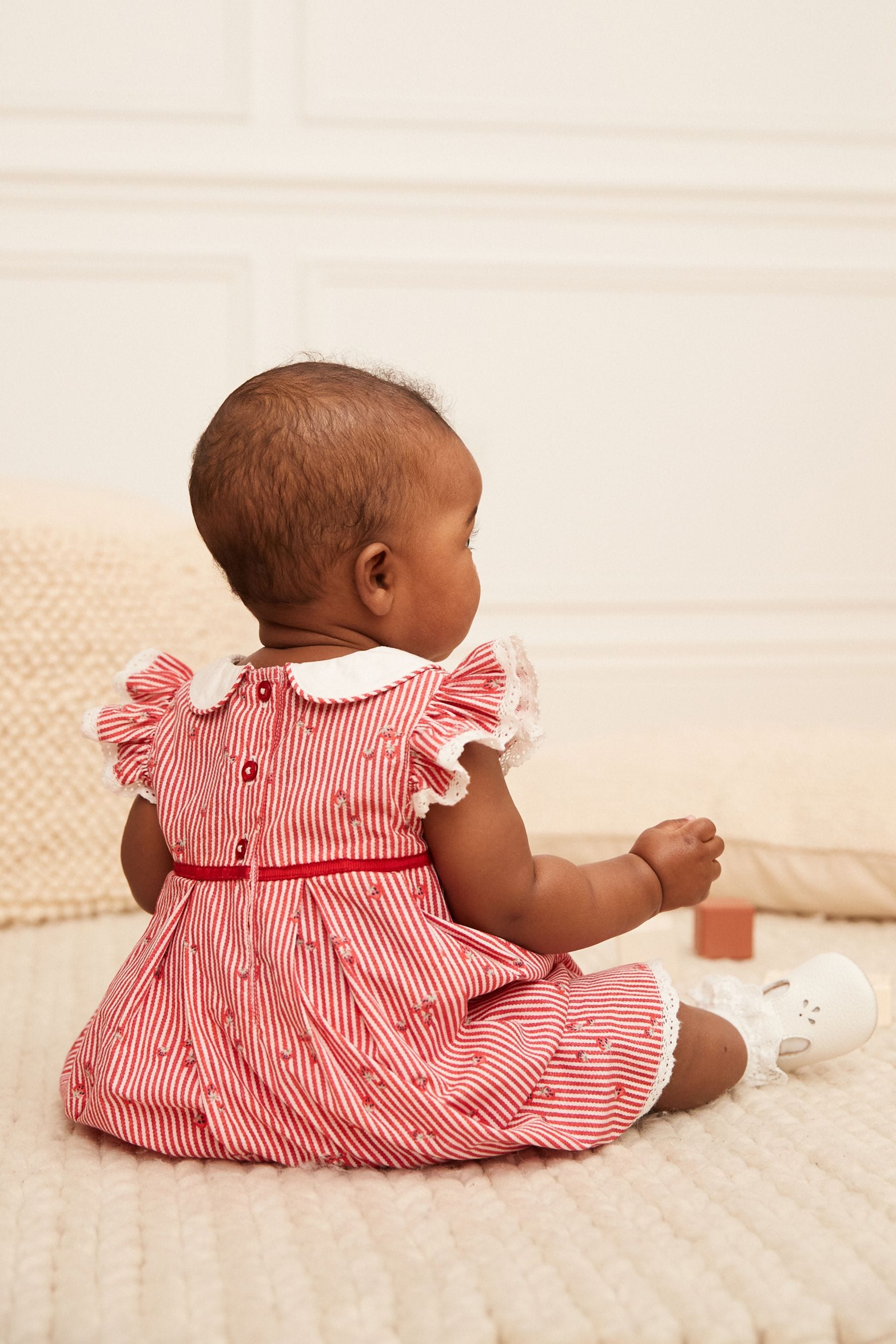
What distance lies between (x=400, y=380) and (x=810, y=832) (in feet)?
2.64

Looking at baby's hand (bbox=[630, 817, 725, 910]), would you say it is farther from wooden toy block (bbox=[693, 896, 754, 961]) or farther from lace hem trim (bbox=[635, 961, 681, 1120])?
wooden toy block (bbox=[693, 896, 754, 961])

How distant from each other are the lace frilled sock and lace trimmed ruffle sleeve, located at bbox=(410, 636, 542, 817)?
257mm

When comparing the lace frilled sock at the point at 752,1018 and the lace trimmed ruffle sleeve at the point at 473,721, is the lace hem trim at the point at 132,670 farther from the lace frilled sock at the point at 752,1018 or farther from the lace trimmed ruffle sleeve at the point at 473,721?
the lace frilled sock at the point at 752,1018

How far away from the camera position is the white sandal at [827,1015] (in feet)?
2.97

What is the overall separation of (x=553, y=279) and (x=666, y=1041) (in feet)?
5.44

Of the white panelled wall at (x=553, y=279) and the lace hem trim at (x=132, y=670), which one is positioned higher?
the white panelled wall at (x=553, y=279)

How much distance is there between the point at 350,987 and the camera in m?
0.76

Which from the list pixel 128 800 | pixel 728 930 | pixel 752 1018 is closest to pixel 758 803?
pixel 728 930

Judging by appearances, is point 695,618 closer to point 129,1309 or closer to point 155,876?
point 155,876

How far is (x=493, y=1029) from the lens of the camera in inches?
30.5

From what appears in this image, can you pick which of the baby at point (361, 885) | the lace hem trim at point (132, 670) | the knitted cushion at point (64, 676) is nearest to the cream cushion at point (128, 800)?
the knitted cushion at point (64, 676)

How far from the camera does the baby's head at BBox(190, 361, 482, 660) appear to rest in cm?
78

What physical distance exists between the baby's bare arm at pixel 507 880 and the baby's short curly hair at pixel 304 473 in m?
0.16

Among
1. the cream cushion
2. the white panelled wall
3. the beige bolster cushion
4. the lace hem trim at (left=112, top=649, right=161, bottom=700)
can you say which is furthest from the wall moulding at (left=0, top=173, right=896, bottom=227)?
the lace hem trim at (left=112, top=649, right=161, bottom=700)
